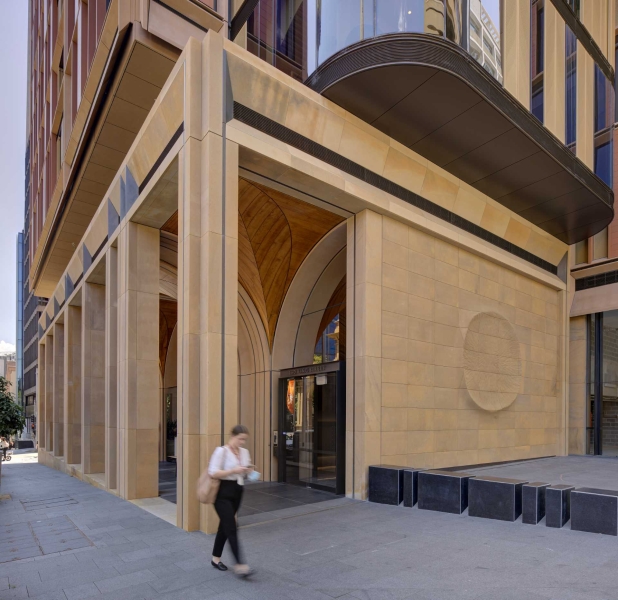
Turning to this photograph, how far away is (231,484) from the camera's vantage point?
6.19 metres

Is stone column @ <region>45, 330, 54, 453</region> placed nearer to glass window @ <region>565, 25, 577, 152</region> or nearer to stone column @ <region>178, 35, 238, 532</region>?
stone column @ <region>178, 35, 238, 532</region>

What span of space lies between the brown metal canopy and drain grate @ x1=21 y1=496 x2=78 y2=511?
10395 millimetres

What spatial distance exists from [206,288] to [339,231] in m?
5.82

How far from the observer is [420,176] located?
13.4 metres

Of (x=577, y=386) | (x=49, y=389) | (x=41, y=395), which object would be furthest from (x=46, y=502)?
(x=41, y=395)

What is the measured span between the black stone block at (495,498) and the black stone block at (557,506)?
1.64 feet

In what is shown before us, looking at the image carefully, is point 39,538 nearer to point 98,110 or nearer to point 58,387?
point 98,110

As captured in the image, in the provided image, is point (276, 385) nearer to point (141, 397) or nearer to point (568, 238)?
point (141, 397)

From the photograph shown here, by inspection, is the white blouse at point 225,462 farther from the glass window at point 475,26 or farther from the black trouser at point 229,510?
the glass window at point 475,26

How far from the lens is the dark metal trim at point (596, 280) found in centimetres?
2006

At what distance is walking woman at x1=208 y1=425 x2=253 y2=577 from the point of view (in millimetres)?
6055

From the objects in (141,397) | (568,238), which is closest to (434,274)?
(141,397)

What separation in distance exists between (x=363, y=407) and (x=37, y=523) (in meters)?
6.49

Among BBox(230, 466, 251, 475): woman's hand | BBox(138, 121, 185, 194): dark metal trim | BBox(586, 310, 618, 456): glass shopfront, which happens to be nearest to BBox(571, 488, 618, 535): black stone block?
BBox(230, 466, 251, 475): woman's hand
